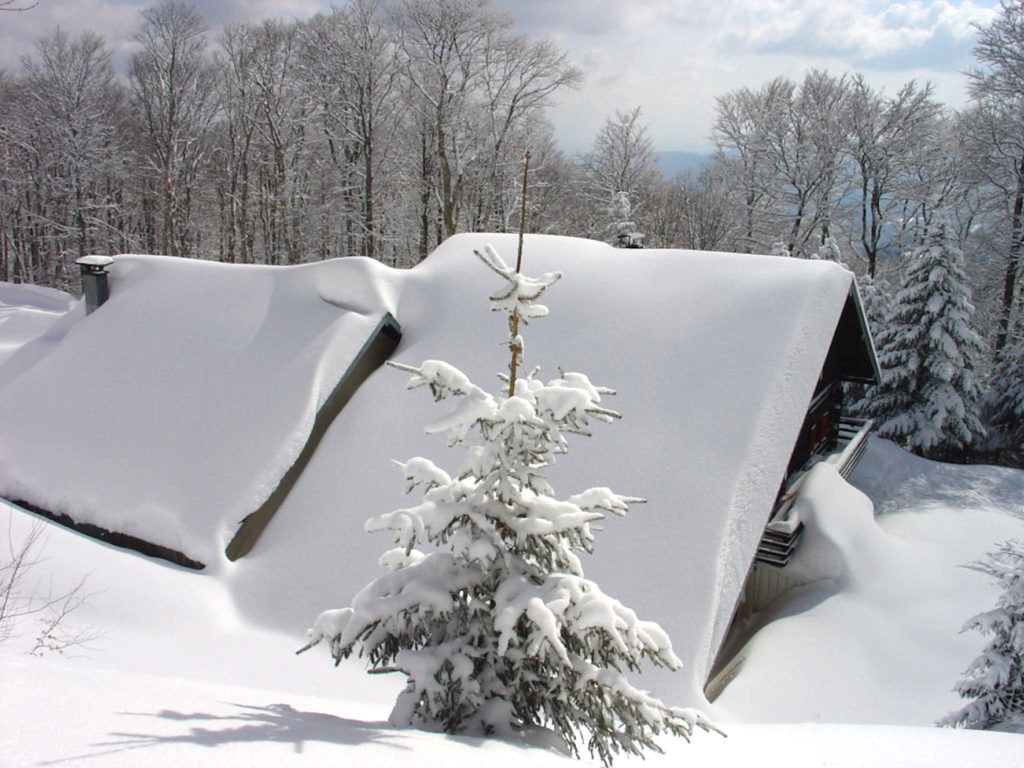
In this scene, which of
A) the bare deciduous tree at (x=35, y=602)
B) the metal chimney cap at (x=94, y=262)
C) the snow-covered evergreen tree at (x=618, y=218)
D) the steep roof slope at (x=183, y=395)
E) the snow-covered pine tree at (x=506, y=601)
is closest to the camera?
the snow-covered pine tree at (x=506, y=601)

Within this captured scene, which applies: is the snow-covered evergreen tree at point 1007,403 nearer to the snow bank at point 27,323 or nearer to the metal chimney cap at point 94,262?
the metal chimney cap at point 94,262

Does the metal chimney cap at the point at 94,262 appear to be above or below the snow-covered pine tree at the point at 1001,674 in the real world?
above

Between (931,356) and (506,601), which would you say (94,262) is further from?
(931,356)

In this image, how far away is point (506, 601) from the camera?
3422 mm

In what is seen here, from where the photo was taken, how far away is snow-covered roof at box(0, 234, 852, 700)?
7.35 meters

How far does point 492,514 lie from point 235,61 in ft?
97.5

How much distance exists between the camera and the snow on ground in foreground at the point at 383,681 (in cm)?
281

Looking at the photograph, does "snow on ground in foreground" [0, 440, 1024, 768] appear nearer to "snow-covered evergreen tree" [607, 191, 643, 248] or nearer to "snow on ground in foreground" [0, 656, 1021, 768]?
"snow on ground in foreground" [0, 656, 1021, 768]

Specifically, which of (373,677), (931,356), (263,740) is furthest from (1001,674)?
(931,356)

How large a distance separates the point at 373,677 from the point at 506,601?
13.0ft

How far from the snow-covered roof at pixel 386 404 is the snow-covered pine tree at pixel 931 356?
32.2ft

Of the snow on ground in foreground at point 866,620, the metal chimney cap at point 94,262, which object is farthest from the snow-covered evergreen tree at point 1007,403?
the metal chimney cap at point 94,262

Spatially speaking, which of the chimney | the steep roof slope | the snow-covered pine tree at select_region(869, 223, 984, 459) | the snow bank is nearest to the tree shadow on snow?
the steep roof slope

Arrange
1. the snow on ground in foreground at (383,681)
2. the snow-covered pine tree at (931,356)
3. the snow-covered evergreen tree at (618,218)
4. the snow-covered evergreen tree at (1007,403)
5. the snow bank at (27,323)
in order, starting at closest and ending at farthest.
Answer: the snow on ground in foreground at (383,681) → the snow bank at (27,323) → the snow-covered pine tree at (931,356) → the snow-covered evergreen tree at (1007,403) → the snow-covered evergreen tree at (618,218)
